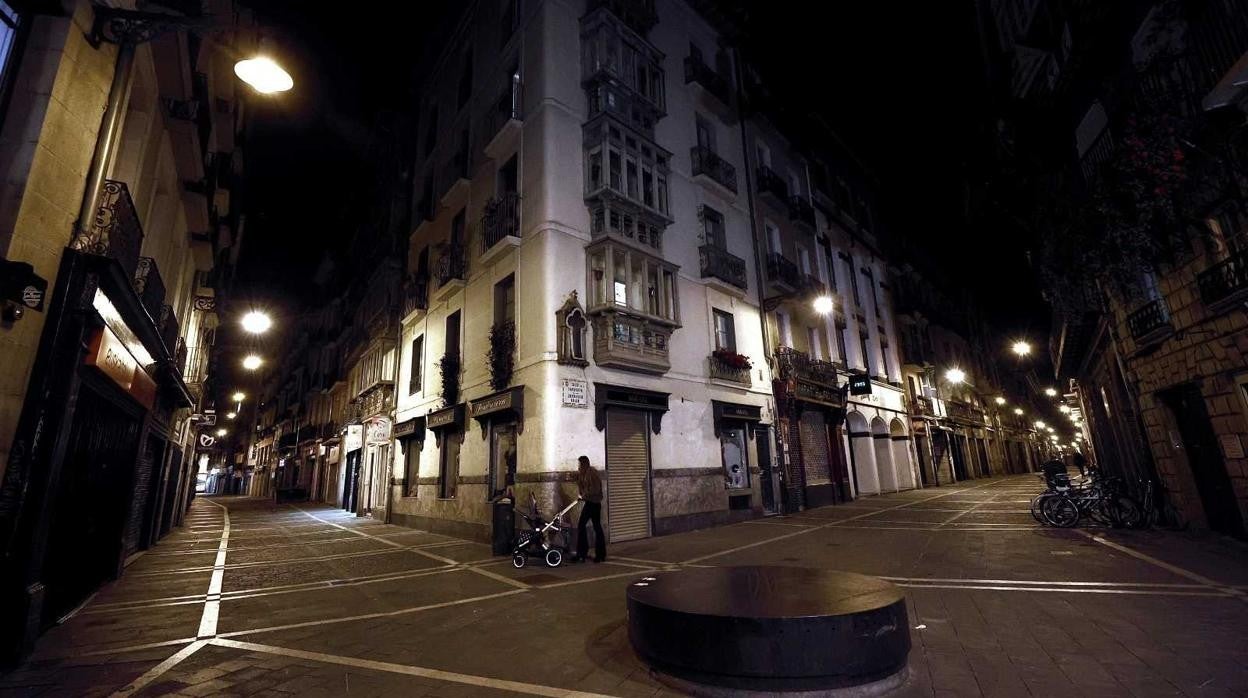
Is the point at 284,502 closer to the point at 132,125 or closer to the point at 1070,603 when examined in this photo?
the point at 132,125

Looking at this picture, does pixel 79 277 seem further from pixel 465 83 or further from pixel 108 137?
pixel 465 83

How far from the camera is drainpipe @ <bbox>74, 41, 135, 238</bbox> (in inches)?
214

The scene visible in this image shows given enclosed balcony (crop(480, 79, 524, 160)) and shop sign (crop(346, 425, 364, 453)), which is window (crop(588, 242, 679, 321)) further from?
shop sign (crop(346, 425, 364, 453))

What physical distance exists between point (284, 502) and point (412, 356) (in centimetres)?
2482

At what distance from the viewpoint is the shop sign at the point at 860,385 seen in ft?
68.5

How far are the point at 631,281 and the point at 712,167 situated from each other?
23.0 feet

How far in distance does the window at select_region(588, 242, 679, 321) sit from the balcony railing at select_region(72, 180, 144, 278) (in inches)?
331

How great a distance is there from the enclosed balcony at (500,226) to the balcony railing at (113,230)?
7.42 metres

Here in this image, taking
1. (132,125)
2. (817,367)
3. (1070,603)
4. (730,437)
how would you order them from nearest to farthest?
1. (1070,603)
2. (132,125)
3. (730,437)
4. (817,367)

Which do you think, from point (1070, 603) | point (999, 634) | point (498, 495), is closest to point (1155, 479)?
point (1070, 603)

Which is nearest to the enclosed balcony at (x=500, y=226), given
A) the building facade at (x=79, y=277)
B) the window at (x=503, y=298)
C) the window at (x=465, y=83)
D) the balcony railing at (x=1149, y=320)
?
the window at (x=503, y=298)

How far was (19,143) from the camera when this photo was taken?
4.63 meters

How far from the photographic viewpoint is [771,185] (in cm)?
2006

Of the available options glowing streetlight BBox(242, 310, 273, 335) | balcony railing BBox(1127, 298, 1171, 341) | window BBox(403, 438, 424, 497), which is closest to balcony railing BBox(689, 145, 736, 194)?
balcony railing BBox(1127, 298, 1171, 341)
